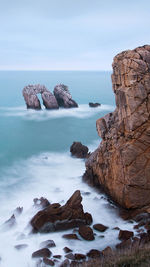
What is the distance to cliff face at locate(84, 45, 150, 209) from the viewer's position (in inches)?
518

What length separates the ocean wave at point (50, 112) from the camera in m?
40.5

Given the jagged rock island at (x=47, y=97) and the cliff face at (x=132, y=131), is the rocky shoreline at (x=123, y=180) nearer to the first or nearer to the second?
the cliff face at (x=132, y=131)

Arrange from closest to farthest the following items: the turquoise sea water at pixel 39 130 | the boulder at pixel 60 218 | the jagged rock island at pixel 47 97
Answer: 1. the boulder at pixel 60 218
2. the turquoise sea water at pixel 39 130
3. the jagged rock island at pixel 47 97

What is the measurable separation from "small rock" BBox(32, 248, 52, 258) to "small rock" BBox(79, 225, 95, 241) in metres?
1.76

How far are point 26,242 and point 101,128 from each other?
7.56m

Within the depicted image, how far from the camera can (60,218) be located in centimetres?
1267

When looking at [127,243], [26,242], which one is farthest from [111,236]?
[26,242]

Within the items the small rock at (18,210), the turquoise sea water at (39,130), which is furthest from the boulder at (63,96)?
the small rock at (18,210)

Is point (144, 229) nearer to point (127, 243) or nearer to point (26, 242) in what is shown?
point (127, 243)

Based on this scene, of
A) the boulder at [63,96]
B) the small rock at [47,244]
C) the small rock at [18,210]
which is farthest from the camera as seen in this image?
the boulder at [63,96]

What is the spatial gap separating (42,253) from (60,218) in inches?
87.7

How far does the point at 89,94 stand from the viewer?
205ft

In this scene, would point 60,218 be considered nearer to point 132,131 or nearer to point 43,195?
point 43,195

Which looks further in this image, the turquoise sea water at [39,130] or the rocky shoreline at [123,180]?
the turquoise sea water at [39,130]
